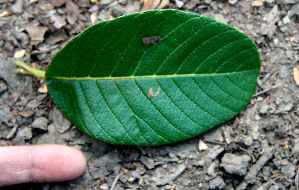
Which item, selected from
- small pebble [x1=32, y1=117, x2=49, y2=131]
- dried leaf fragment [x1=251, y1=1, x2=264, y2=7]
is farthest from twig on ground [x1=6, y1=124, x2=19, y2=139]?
dried leaf fragment [x1=251, y1=1, x2=264, y2=7]

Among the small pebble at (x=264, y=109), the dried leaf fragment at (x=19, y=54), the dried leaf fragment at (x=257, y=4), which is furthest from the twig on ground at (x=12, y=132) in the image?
the dried leaf fragment at (x=257, y=4)

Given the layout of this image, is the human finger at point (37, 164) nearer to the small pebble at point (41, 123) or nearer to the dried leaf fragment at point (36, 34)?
the small pebble at point (41, 123)

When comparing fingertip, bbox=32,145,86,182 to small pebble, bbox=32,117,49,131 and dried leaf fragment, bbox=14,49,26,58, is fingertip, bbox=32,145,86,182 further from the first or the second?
dried leaf fragment, bbox=14,49,26,58

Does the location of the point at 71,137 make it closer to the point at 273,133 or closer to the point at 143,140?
the point at 143,140

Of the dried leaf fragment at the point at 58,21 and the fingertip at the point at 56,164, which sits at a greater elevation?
the dried leaf fragment at the point at 58,21

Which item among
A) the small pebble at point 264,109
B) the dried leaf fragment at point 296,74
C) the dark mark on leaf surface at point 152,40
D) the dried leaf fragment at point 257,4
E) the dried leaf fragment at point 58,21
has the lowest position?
the small pebble at point 264,109

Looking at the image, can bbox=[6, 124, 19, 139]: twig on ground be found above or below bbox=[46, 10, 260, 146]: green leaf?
below

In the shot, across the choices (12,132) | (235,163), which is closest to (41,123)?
(12,132)
